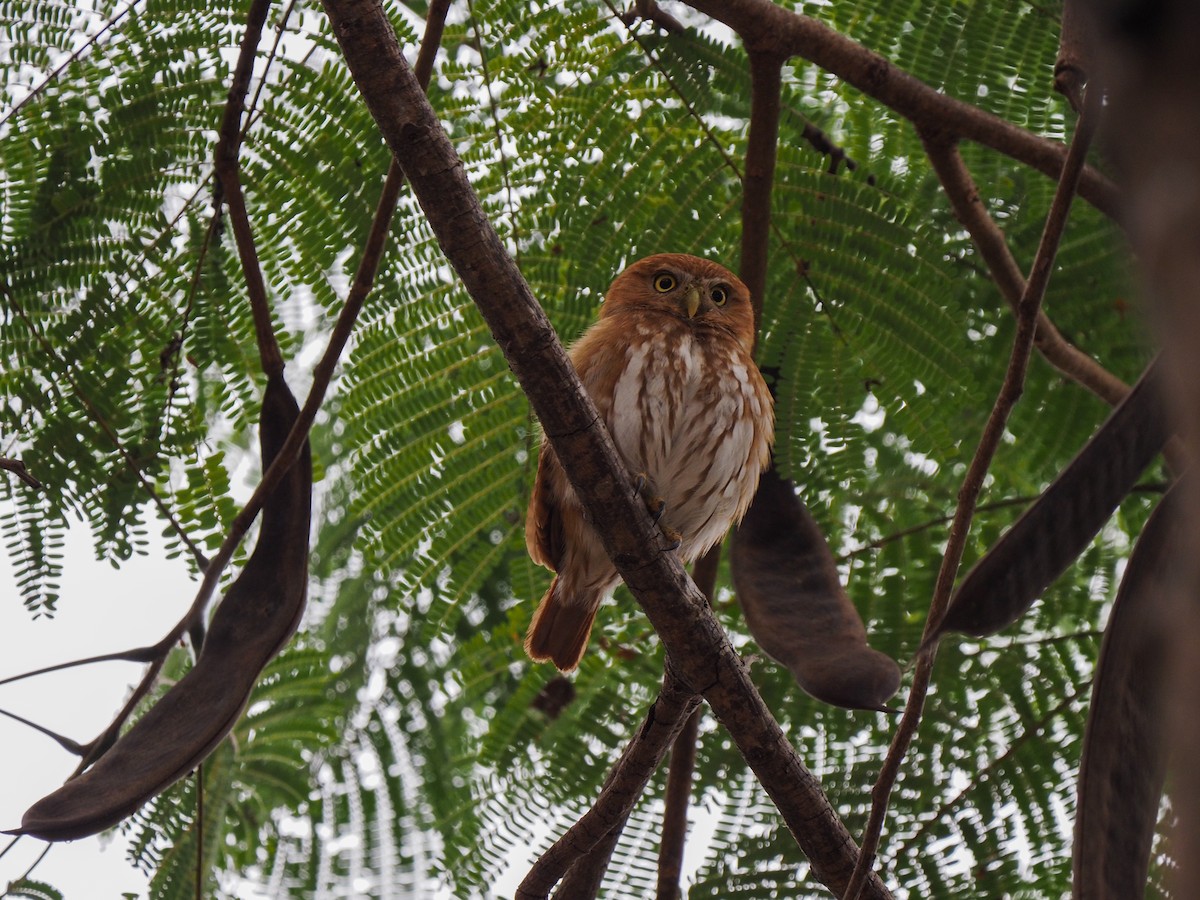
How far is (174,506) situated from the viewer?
11.0 feet

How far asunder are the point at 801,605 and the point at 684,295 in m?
1.16

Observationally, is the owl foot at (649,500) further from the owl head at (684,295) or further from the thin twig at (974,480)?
the owl head at (684,295)

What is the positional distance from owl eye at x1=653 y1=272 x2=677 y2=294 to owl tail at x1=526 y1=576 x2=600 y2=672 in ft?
3.11

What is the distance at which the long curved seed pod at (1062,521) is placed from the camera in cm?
133

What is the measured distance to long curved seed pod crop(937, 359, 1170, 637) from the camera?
1330 mm

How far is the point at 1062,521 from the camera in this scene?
1.38m

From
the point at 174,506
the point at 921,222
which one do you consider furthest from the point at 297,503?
the point at 921,222

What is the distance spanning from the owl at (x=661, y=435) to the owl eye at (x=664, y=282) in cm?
5

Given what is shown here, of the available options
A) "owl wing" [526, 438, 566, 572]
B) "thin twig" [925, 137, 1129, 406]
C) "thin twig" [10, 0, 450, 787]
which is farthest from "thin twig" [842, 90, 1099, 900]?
"thin twig" [925, 137, 1129, 406]

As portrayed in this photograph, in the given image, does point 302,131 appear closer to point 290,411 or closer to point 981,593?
point 290,411

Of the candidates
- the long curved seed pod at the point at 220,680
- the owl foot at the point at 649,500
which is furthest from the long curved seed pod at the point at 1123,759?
the long curved seed pod at the point at 220,680

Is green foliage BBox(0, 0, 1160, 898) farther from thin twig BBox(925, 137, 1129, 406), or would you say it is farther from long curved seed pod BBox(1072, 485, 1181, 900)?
long curved seed pod BBox(1072, 485, 1181, 900)

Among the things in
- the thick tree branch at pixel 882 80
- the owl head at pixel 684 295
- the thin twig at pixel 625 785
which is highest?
the thick tree branch at pixel 882 80

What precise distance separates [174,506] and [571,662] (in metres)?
1.18
